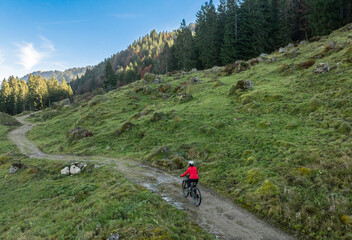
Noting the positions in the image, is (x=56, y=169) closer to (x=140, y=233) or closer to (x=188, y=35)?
(x=140, y=233)

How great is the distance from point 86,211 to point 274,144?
52.8 ft

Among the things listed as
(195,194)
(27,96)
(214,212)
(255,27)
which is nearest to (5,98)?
(27,96)

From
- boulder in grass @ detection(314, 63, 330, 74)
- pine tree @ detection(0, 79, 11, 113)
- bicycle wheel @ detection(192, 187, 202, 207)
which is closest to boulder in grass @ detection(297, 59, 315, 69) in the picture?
boulder in grass @ detection(314, 63, 330, 74)

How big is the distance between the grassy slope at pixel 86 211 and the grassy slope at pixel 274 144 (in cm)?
543

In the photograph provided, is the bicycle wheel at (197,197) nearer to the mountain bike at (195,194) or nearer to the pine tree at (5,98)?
the mountain bike at (195,194)

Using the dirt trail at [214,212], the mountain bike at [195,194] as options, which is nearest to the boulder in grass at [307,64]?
the dirt trail at [214,212]

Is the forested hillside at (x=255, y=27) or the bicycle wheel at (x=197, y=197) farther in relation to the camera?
the forested hillside at (x=255, y=27)

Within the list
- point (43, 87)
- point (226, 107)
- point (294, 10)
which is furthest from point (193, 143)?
point (43, 87)

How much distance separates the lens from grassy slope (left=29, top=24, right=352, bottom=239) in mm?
10258

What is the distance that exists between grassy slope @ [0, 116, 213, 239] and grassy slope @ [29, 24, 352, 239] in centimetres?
543

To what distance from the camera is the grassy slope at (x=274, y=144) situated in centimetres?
1026

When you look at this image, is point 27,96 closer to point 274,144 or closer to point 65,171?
point 65,171

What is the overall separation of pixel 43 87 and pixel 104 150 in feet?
337

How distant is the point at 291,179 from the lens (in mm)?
12258
